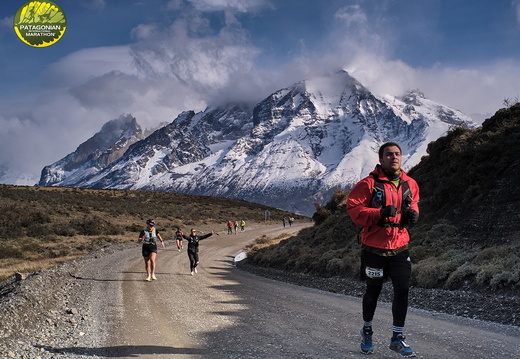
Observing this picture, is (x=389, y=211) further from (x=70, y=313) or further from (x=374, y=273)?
(x=70, y=313)

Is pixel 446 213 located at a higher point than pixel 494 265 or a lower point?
higher

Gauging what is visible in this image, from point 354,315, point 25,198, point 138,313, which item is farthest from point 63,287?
point 25,198

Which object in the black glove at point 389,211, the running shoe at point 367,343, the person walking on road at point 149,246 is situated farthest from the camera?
the person walking on road at point 149,246

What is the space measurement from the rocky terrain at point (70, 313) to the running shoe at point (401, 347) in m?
4.11

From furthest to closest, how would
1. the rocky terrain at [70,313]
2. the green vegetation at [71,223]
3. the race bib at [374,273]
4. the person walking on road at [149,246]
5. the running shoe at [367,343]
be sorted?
the green vegetation at [71,223] < the person walking on road at [149,246] < the rocky terrain at [70,313] < the running shoe at [367,343] < the race bib at [374,273]

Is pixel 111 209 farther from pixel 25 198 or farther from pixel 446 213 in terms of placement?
pixel 446 213

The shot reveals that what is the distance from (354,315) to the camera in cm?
920

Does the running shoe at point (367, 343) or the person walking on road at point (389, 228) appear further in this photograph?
the running shoe at point (367, 343)

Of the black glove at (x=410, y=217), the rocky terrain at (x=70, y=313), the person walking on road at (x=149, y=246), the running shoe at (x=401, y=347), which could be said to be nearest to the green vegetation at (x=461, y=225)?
the rocky terrain at (x=70, y=313)

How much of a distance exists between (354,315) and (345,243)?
1451cm

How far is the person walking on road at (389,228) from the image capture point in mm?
5426

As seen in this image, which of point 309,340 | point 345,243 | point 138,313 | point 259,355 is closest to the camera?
point 259,355

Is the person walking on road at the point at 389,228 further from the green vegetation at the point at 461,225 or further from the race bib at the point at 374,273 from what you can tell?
the green vegetation at the point at 461,225

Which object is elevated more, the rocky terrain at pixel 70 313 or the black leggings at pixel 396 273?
the black leggings at pixel 396 273
